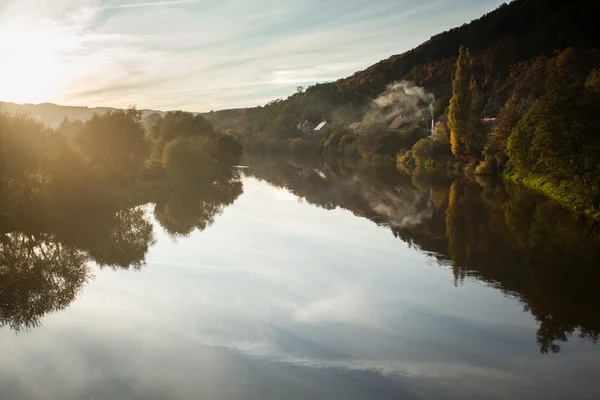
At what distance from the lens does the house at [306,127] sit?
17812 cm

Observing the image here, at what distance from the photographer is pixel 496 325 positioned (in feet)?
59.5

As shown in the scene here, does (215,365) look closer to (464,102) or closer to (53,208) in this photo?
(53,208)

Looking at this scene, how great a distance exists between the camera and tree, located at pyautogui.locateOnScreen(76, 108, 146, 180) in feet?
187

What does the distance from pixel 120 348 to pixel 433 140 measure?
76.2m

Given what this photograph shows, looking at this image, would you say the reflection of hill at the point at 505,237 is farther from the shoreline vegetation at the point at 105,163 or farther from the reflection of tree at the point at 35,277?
the reflection of tree at the point at 35,277

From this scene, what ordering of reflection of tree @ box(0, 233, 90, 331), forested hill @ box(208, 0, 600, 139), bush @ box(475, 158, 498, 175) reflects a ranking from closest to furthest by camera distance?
1. reflection of tree @ box(0, 233, 90, 331)
2. bush @ box(475, 158, 498, 175)
3. forested hill @ box(208, 0, 600, 139)

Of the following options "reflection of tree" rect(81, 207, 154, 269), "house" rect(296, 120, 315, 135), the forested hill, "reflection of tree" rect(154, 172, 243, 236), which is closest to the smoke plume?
the forested hill

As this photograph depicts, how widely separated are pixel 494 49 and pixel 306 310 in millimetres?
147379

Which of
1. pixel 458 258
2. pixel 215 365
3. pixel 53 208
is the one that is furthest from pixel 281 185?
pixel 215 365

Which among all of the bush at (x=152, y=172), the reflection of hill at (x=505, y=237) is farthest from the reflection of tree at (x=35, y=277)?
the bush at (x=152, y=172)

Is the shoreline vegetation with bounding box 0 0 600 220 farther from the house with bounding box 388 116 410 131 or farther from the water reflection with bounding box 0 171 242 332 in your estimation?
the water reflection with bounding box 0 171 242 332

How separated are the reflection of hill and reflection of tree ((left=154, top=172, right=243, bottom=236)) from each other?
9497 mm

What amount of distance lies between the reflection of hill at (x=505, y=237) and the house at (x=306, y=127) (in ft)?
377

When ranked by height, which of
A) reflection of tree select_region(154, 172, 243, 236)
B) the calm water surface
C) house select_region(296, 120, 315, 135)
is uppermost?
house select_region(296, 120, 315, 135)
